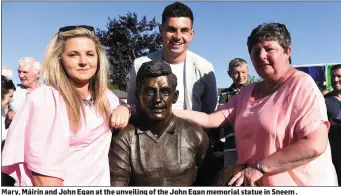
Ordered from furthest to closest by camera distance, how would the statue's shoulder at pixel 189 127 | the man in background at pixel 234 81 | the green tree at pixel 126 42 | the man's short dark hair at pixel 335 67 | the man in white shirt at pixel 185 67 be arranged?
the green tree at pixel 126 42
the man's short dark hair at pixel 335 67
the man in background at pixel 234 81
the man in white shirt at pixel 185 67
the statue's shoulder at pixel 189 127

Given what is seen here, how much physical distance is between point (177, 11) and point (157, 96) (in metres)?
0.89

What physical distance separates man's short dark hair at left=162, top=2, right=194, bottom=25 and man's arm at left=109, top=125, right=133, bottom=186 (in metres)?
1.09

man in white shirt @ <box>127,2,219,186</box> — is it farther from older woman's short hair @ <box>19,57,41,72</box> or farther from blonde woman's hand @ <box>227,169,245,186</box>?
older woman's short hair @ <box>19,57,41,72</box>

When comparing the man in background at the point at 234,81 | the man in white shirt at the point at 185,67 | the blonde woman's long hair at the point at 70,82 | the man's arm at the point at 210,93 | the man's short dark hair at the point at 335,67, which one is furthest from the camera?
the man's short dark hair at the point at 335,67

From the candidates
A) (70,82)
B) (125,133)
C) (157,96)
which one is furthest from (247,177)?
Result: (70,82)

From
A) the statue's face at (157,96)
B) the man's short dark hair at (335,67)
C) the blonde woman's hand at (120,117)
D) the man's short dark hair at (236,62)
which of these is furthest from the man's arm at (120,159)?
the man's short dark hair at (335,67)

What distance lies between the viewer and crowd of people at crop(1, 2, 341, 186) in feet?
9.11

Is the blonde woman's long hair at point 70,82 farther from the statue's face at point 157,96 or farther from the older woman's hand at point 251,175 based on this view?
the older woman's hand at point 251,175

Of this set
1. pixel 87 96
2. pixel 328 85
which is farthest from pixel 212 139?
pixel 328 85

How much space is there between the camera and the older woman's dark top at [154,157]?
3.25 m

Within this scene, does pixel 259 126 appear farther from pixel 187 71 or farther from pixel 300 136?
pixel 187 71

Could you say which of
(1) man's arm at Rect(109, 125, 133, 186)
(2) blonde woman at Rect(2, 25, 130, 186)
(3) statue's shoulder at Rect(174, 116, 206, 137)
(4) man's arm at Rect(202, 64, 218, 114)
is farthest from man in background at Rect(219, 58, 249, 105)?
(2) blonde woman at Rect(2, 25, 130, 186)

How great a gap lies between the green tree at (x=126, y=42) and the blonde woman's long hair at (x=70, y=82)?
8.09 meters

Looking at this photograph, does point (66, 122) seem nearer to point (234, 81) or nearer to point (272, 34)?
point (272, 34)
